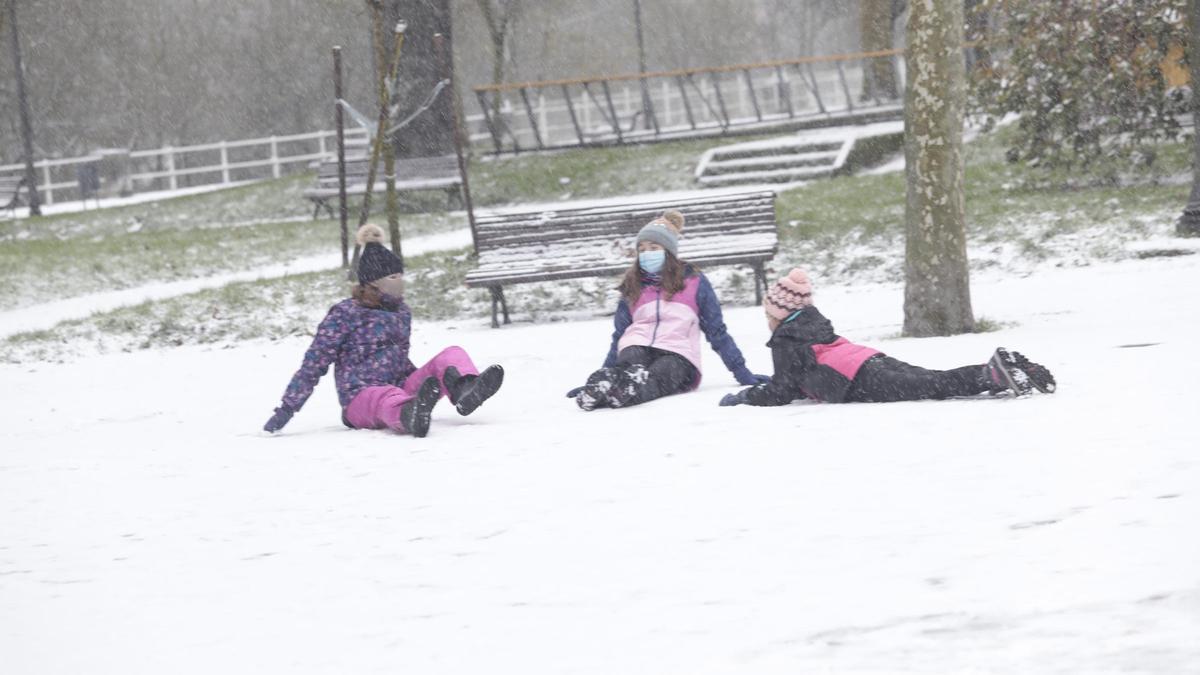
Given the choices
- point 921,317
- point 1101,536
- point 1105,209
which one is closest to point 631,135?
point 1105,209

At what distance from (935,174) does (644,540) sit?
5.04m

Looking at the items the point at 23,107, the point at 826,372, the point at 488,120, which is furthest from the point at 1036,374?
the point at 23,107

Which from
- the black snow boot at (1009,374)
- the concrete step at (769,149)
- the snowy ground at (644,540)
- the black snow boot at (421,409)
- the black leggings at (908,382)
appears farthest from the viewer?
the concrete step at (769,149)

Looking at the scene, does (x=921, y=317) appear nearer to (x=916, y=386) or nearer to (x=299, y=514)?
(x=916, y=386)

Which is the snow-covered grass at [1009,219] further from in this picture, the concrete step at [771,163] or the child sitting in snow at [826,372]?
the child sitting in snow at [826,372]

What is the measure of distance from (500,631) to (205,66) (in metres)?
43.4

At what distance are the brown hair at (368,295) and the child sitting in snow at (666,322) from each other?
1026mm

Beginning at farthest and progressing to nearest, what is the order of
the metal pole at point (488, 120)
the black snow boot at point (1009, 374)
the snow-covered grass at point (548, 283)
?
the metal pole at point (488, 120)
the snow-covered grass at point (548, 283)
the black snow boot at point (1009, 374)

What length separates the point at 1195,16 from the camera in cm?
1230

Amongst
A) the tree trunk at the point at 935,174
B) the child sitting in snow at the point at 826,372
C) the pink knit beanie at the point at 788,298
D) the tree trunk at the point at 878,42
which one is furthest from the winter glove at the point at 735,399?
the tree trunk at the point at 878,42

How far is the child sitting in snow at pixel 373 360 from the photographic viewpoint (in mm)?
6953

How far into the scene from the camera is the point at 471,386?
6.82 metres

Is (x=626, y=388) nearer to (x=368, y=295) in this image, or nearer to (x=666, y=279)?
(x=666, y=279)

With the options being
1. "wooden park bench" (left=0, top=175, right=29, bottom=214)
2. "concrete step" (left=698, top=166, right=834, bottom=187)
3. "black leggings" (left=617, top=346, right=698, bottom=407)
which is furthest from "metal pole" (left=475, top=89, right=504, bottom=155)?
"black leggings" (left=617, top=346, right=698, bottom=407)
